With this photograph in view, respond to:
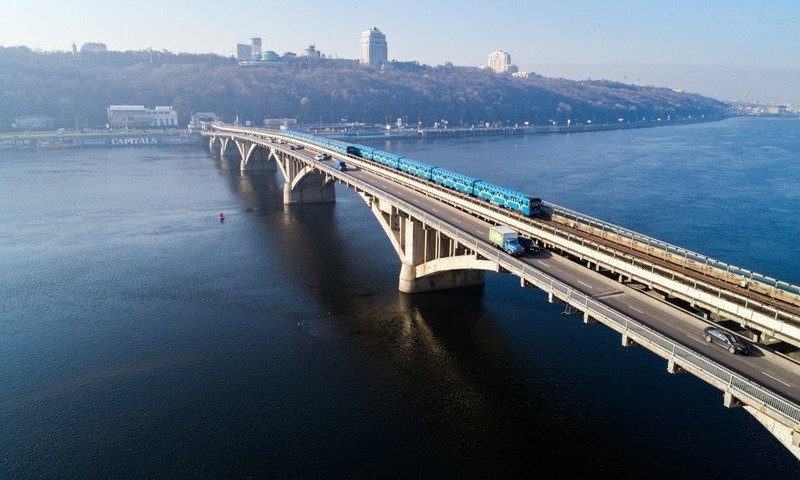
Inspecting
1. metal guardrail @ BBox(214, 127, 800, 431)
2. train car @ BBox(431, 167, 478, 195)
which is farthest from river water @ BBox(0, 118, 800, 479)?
train car @ BBox(431, 167, 478, 195)

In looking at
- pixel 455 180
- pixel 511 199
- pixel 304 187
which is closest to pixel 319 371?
pixel 511 199

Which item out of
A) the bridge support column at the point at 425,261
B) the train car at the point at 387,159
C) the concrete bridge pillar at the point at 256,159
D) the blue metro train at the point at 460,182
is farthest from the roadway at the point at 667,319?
the concrete bridge pillar at the point at 256,159

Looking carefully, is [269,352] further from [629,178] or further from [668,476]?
[629,178]

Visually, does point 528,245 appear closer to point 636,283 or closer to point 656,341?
point 636,283

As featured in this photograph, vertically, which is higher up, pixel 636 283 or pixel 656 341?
pixel 636 283

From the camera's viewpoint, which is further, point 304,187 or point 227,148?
point 227,148

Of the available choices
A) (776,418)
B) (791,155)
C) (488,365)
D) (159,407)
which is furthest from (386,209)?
(791,155)
